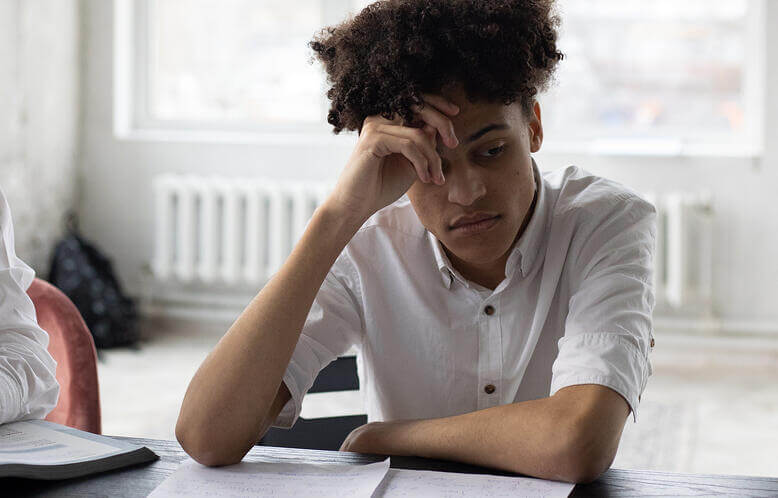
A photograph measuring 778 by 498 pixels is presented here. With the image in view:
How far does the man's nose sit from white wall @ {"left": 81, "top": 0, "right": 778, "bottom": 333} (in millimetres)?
3023

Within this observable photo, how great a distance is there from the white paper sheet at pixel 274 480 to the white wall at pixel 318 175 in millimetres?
3292

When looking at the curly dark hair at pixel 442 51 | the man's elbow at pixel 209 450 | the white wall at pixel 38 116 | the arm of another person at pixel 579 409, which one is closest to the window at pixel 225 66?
the white wall at pixel 38 116

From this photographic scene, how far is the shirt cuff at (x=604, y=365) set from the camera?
109 cm

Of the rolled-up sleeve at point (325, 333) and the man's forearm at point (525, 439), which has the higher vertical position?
the rolled-up sleeve at point (325, 333)

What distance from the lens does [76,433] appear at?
43.7 inches

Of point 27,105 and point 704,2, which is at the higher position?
point 704,2

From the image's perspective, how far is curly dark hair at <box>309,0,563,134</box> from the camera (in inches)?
46.5

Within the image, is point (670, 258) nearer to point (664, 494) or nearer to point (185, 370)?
point (185, 370)

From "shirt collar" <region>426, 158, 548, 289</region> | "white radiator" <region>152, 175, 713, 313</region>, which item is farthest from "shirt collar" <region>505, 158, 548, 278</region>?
"white radiator" <region>152, 175, 713, 313</region>

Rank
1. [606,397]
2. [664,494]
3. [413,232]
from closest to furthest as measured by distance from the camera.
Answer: [664,494] → [606,397] → [413,232]

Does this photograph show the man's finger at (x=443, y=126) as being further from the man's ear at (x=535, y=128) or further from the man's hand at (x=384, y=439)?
the man's hand at (x=384, y=439)

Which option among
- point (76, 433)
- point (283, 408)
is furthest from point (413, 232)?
point (76, 433)

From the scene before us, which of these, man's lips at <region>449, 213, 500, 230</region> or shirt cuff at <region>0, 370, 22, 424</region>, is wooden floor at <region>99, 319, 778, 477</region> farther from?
shirt cuff at <region>0, 370, 22, 424</region>

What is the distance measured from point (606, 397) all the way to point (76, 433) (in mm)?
656
